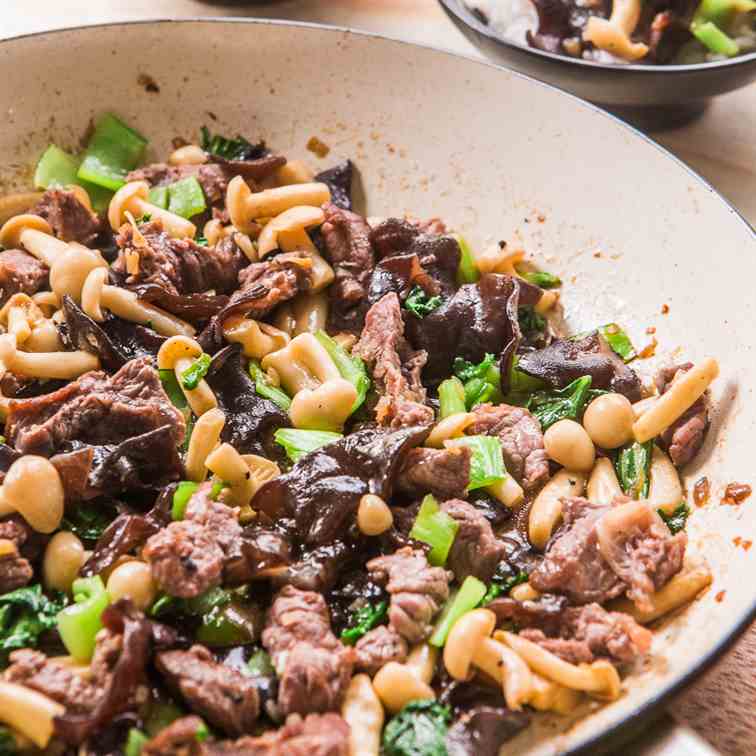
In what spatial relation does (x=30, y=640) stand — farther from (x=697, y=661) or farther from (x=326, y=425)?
(x=697, y=661)

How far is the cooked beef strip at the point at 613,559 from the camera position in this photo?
2678mm

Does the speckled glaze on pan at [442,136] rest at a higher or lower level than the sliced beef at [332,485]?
higher

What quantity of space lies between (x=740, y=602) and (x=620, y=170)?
185 centimetres

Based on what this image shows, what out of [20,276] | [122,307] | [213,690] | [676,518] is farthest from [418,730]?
[20,276]

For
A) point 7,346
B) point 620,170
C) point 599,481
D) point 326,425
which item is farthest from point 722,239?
point 7,346

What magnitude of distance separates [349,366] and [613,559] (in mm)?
1135

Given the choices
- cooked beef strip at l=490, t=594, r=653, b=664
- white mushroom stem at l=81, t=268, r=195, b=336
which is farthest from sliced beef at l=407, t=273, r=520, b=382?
cooked beef strip at l=490, t=594, r=653, b=664

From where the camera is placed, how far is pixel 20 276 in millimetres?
3520

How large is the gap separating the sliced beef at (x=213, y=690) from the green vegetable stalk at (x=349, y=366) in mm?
1058

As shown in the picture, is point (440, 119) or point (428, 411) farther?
point (440, 119)

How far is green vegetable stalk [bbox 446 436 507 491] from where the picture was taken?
118 inches

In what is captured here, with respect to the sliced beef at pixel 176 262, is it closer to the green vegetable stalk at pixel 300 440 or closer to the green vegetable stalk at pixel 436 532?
the green vegetable stalk at pixel 300 440

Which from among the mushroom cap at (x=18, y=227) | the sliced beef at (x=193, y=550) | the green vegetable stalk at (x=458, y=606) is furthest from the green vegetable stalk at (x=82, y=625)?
the mushroom cap at (x=18, y=227)

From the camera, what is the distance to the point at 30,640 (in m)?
2.57
